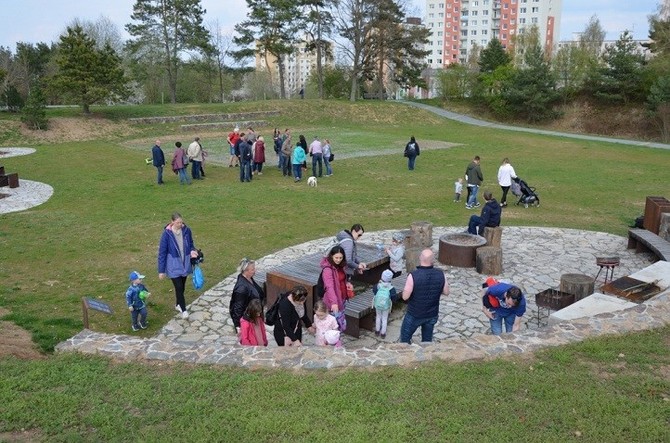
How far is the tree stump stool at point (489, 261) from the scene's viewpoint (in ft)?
32.1

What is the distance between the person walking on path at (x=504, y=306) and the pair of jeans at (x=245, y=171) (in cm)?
1261

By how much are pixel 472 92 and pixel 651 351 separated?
47.0m

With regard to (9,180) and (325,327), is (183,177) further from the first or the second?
(325,327)

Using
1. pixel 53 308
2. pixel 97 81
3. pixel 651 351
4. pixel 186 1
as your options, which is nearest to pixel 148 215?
pixel 53 308

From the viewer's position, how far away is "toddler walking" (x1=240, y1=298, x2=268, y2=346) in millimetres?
6422

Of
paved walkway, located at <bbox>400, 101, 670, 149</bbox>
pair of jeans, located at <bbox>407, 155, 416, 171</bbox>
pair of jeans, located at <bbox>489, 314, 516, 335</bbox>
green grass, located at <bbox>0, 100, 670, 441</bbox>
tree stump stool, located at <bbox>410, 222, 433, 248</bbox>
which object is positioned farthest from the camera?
paved walkway, located at <bbox>400, 101, 670, 149</bbox>

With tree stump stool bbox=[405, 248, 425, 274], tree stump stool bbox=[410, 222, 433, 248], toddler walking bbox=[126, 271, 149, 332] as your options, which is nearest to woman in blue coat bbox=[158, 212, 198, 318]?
toddler walking bbox=[126, 271, 149, 332]

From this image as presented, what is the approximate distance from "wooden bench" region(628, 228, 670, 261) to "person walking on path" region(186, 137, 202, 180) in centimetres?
1301

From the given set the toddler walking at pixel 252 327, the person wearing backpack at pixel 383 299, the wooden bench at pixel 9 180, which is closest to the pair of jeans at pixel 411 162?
the wooden bench at pixel 9 180

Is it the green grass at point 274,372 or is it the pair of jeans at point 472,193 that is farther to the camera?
the pair of jeans at point 472,193

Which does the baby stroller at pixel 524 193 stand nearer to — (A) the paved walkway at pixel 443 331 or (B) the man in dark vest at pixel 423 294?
(A) the paved walkway at pixel 443 331

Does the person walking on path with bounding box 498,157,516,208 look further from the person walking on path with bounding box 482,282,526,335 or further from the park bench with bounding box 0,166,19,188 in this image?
the park bench with bounding box 0,166,19,188

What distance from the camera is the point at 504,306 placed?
7051mm

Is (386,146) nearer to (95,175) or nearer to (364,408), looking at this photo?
(95,175)
